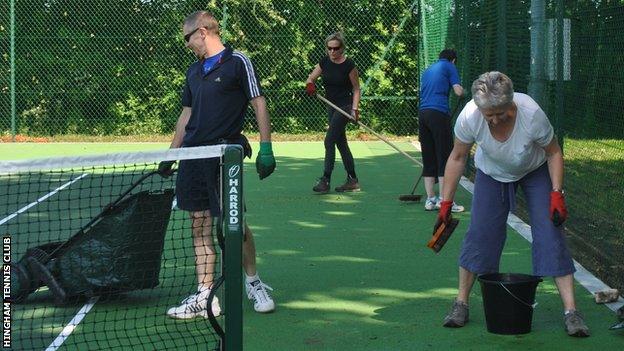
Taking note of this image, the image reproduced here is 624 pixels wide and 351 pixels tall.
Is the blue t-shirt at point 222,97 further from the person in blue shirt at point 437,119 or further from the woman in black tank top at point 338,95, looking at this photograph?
the woman in black tank top at point 338,95

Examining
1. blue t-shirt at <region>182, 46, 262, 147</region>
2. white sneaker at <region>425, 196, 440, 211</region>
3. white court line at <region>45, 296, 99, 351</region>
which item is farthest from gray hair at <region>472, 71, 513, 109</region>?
white sneaker at <region>425, 196, 440, 211</region>

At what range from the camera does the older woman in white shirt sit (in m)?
6.18

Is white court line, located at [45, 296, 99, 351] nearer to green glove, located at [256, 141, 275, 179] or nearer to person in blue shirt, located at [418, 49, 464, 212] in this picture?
green glove, located at [256, 141, 275, 179]

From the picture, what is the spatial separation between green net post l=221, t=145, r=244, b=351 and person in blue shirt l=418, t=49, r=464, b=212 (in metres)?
6.45

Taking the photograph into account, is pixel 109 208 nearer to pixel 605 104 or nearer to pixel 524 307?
pixel 524 307

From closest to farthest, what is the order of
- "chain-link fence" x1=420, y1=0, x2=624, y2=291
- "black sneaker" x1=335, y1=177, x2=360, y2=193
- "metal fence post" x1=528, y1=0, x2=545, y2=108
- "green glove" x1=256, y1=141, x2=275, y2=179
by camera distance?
"green glove" x1=256, y1=141, x2=275, y2=179
"chain-link fence" x1=420, y1=0, x2=624, y2=291
"metal fence post" x1=528, y1=0, x2=545, y2=108
"black sneaker" x1=335, y1=177, x2=360, y2=193

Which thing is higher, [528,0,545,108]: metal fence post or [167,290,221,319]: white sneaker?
[528,0,545,108]: metal fence post

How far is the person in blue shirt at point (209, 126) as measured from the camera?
6895 mm

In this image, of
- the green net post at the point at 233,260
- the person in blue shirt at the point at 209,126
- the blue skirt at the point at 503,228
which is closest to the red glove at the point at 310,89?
the person in blue shirt at the point at 209,126

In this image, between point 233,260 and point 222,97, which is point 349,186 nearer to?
point 222,97

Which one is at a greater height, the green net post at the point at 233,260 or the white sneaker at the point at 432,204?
the green net post at the point at 233,260

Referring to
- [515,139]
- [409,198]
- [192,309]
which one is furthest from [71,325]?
[409,198]

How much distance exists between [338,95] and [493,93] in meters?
7.18

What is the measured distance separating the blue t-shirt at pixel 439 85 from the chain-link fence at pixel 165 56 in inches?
366
